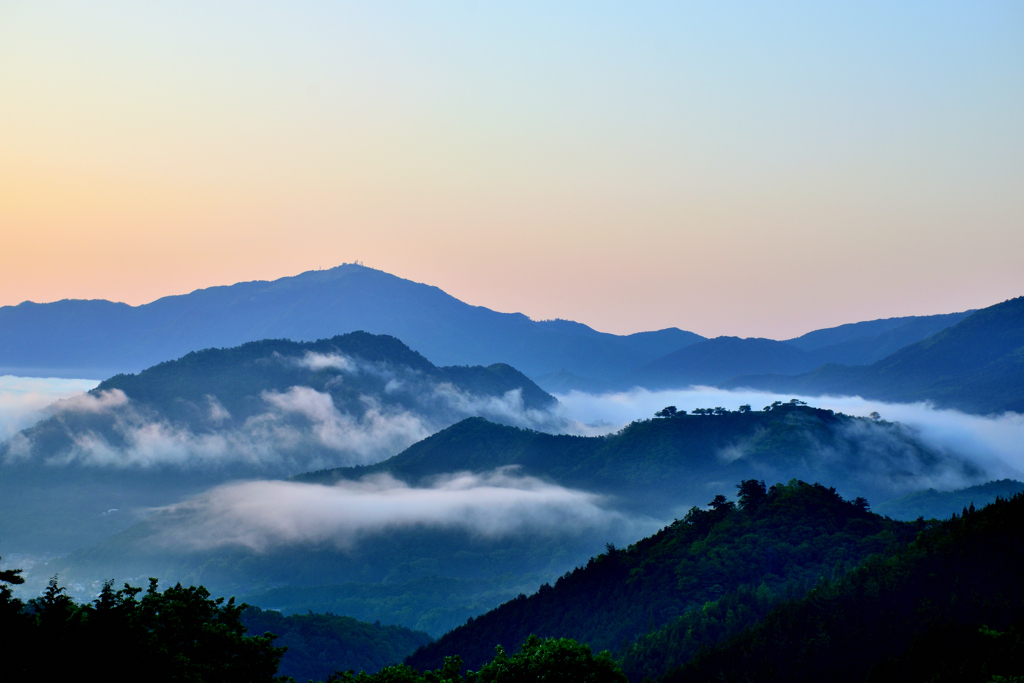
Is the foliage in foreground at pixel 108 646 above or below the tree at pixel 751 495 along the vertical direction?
above

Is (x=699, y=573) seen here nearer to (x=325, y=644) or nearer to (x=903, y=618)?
(x=903, y=618)

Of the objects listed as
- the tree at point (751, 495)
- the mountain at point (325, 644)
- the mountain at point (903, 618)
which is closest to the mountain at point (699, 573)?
the tree at point (751, 495)

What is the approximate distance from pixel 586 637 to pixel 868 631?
53.1 meters

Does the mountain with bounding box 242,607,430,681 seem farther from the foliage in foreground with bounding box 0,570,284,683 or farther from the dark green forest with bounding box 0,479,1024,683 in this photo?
the foliage in foreground with bounding box 0,570,284,683

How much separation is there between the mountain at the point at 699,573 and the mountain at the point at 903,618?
60.1 feet

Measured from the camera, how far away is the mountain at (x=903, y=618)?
6644 centimetres

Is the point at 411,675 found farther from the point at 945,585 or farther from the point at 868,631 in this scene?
the point at 945,585

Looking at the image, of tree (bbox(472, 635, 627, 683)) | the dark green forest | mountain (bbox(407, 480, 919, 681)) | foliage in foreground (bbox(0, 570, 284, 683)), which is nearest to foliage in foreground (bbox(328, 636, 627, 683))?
tree (bbox(472, 635, 627, 683))

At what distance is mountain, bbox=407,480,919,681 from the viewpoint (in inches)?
4473

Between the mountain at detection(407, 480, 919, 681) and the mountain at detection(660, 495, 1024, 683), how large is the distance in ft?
60.1

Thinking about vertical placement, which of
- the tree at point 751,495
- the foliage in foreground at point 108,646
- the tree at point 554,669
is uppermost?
the foliage in foreground at point 108,646

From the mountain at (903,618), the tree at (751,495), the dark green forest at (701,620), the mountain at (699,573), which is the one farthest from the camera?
the tree at (751,495)

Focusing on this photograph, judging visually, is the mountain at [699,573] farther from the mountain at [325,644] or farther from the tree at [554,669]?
the tree at [554,669]

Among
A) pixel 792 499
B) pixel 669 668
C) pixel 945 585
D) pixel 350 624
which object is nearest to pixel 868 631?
pixel 945 585
